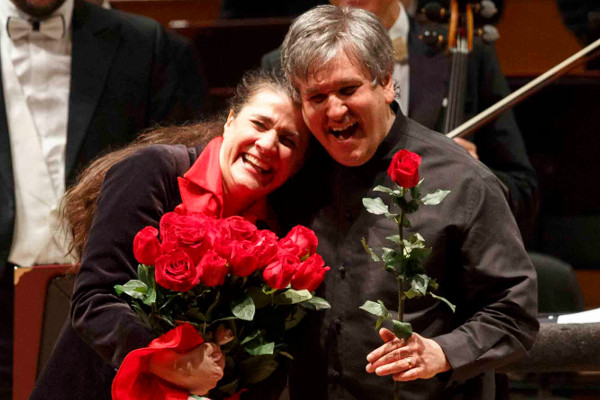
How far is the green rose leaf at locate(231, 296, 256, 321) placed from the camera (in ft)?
6.17

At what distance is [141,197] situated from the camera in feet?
6.99

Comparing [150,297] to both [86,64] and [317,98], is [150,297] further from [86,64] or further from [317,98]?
[86,64]

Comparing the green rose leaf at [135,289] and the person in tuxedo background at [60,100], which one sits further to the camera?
the person in tuxedo background at [60,100]

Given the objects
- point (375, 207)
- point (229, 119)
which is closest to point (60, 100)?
point (229, 119)

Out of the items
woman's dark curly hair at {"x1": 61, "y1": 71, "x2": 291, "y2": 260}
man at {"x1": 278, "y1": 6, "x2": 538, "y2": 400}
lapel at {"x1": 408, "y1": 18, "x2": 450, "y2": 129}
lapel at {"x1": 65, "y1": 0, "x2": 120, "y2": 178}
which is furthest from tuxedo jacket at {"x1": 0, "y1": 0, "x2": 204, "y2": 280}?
man at {"x1": 278, "y1": 6, "x2": 538, "y2": 400}

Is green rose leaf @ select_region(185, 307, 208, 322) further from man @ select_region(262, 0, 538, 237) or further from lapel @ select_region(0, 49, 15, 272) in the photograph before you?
man @ select_region(262, 0, 538, 237)

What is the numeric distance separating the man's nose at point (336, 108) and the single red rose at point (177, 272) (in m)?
0.47

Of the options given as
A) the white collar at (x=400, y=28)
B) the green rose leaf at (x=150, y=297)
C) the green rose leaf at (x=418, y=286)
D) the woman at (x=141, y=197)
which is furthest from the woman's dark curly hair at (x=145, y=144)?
the white collar at (x=400, y=28)

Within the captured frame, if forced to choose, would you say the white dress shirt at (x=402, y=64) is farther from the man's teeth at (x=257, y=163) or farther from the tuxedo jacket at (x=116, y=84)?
the man's teeth at (x=257, y=163)

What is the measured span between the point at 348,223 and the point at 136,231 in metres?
0.49

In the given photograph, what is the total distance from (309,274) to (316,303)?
10 cm

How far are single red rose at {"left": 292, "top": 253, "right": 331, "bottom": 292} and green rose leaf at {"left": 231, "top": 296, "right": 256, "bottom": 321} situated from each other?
10 cm

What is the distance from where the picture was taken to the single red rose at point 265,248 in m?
1.93

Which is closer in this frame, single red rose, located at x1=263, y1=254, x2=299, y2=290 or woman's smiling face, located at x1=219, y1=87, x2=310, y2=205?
single red rose, located at x1=263, y1=254, x2=299, y2=290
